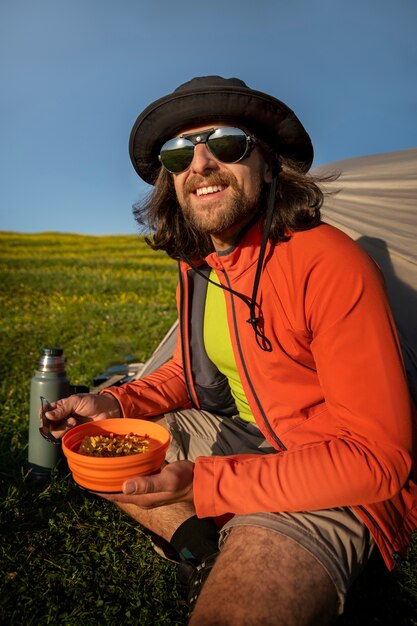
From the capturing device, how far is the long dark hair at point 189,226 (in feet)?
7.70

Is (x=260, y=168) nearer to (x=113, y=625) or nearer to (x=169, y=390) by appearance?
(x=169, y=390)

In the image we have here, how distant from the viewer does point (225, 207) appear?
253 cm

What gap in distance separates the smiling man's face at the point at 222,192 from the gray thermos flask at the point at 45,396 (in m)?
1.44

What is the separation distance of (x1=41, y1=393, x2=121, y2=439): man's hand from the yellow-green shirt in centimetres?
70

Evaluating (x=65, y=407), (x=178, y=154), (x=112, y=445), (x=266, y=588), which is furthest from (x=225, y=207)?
(x=266, y=588)

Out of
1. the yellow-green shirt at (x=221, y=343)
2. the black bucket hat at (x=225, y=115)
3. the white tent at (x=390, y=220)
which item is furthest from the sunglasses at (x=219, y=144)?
the white tent at (x=390, y=220)

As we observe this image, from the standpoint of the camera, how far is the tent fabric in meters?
2.90

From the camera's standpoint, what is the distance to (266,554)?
1.71 m

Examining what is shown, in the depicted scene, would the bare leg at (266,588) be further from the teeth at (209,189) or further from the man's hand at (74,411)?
the teeth at (209,189)

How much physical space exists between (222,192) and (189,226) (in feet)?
2.13

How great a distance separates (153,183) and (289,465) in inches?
89.2

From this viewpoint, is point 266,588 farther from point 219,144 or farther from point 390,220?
point 390,220

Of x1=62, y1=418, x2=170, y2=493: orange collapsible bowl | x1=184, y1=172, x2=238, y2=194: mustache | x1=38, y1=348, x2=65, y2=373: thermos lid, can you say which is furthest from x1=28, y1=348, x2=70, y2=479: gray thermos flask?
x1=184, y1=172, x2=238, y2=194: mustache

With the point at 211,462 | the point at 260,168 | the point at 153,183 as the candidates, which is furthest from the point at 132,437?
the point at 153,183
